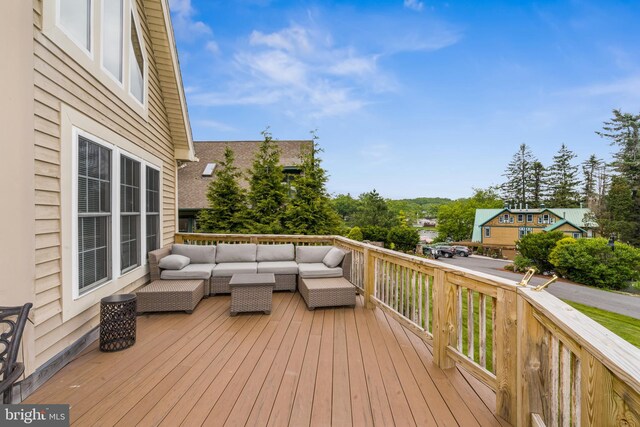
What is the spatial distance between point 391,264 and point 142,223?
3.82m

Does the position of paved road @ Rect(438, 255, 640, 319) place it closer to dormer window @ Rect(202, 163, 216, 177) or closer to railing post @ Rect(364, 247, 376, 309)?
railing post @ Rect(364, 247, 376, 309)

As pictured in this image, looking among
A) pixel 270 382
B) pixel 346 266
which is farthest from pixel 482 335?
pixel 346 266

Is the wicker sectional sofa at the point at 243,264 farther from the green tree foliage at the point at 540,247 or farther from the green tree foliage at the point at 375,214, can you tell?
the green tree foliage at the point at 375,214

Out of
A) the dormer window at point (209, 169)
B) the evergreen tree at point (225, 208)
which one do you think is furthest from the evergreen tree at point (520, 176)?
the evergreen tree at point (225, 208)

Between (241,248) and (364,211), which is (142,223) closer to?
(241,248)

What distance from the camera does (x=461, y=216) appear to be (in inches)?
1656

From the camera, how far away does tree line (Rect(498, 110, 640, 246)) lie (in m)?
25.5

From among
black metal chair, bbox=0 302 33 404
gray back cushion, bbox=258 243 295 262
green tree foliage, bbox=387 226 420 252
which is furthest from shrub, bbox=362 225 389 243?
black metal chair, bbox=0 302 33 404

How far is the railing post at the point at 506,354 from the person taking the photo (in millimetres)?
1875

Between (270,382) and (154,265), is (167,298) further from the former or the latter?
(270,382)

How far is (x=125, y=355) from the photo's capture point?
293 cm

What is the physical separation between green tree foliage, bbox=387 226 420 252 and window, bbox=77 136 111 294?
20972 millimetres

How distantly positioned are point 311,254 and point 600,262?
20088mm

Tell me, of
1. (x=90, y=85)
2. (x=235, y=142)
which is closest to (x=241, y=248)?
(x=90, y=85)
